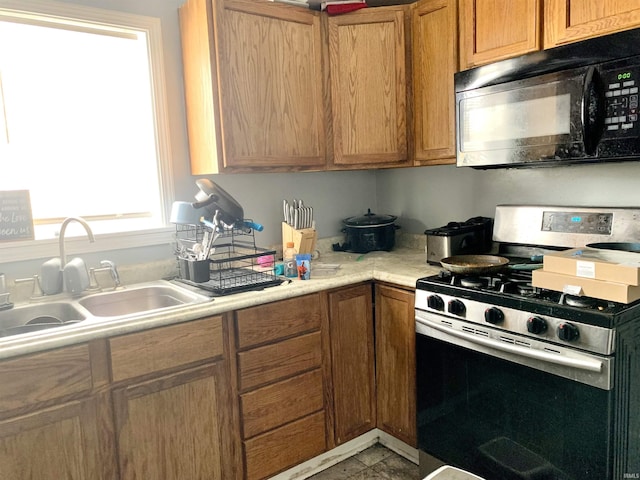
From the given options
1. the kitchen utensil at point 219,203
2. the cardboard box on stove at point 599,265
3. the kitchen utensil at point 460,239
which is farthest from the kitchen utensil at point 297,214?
the cardboard box on stove at point 599,265

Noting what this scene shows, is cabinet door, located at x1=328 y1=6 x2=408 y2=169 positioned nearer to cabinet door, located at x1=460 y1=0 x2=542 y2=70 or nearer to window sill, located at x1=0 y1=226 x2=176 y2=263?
cabinet door, located at x1=460 y1=0 x2=542 y2=70

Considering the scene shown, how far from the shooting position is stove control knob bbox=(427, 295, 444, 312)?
1.87m

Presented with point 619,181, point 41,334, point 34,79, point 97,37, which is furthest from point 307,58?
point 41,334

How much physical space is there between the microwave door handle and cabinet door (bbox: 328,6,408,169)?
92cm

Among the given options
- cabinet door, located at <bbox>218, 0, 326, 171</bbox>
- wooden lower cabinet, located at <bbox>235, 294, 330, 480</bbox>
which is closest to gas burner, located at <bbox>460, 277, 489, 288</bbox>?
wooden lower cabinet, located at <bbox>235, 294, 330, 480</bbox>

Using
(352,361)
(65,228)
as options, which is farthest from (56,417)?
(352,361)

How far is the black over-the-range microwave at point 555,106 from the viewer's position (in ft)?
5.23

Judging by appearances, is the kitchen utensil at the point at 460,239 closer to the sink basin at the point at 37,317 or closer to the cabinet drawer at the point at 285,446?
the cabinet drawer at the point at 285,446

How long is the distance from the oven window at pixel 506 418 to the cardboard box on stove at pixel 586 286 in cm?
28

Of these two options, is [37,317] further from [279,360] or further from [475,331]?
[475,331]

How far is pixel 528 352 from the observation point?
1575mm

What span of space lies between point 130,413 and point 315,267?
1.08m

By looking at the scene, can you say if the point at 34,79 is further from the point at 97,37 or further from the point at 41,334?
the point at 41,334

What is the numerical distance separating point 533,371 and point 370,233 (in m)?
1.27
